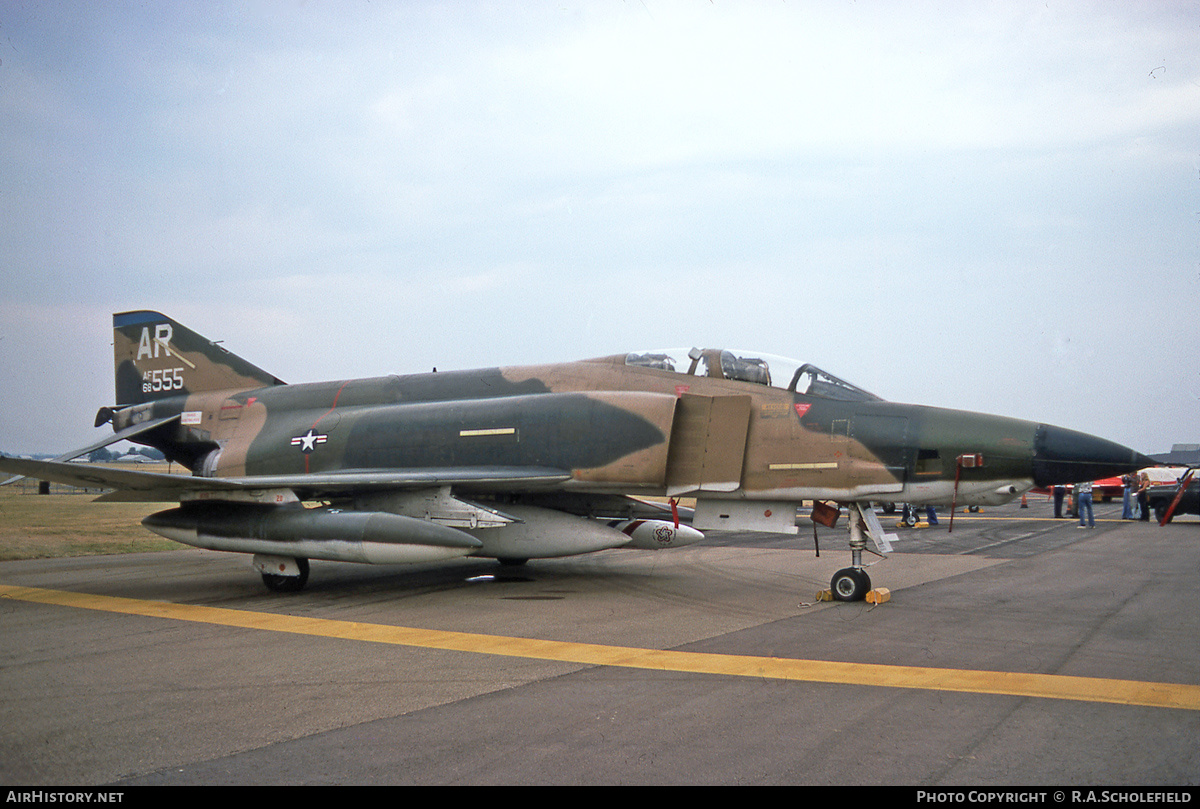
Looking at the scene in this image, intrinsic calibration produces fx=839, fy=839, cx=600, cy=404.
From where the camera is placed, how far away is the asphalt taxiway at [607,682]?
3922 millimetres

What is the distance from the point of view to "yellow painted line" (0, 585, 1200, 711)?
512cm

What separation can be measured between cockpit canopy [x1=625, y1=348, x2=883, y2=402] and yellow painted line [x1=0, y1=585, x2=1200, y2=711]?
4.00 m

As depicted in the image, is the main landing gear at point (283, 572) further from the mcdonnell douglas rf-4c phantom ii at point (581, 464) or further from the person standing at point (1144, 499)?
the person standing at point (1144, 499)

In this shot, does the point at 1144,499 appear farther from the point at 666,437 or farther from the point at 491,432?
the point at 491,432

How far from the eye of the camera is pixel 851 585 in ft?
28.9

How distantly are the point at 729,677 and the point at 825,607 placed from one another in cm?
325

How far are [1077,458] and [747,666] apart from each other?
4.28 metres

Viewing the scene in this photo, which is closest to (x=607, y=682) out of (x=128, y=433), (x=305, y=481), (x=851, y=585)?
(x=851, y=585)

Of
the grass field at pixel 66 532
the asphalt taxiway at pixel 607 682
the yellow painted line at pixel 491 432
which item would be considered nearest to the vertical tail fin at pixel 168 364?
the grass field at pixel 66 532

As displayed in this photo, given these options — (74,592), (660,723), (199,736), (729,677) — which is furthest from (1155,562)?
(74,592)

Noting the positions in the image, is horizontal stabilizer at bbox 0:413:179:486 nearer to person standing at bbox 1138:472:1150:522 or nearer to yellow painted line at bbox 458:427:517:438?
yellow painted line at bbox 458:427:517:438

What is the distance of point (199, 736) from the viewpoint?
4457 millimetres

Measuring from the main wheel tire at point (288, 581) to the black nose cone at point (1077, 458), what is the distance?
27.1ft

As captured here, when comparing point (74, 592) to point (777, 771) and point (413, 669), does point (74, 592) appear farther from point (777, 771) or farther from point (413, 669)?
point (777, 771)
